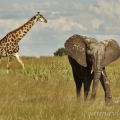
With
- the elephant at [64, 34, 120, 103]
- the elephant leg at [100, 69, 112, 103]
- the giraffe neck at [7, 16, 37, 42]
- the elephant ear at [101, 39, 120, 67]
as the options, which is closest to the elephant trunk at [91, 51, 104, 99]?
the elephant at [64, 34, 120, 103]

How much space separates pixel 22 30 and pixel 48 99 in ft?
35.5

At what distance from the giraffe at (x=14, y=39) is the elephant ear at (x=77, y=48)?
10.0 m

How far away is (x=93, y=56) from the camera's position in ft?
31.7

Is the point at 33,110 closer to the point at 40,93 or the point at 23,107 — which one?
the point at 23,107

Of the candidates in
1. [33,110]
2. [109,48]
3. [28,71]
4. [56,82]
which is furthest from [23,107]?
[28,71]

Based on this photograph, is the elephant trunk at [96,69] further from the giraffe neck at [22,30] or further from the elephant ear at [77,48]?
the giraffe neck at [22,30]

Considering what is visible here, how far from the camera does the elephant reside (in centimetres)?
961

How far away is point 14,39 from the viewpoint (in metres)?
21.1

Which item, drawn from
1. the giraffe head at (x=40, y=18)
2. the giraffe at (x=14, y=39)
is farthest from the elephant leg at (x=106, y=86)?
the giraffe head at (x=40, y=18)

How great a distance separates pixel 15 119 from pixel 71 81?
8.11 meters

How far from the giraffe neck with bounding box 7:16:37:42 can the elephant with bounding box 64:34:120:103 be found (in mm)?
10822

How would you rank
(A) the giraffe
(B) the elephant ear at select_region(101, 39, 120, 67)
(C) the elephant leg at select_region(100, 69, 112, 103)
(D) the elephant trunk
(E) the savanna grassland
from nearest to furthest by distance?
(E) the savanna grassland, (D) the elephant trunk, (B) the elephant ear at select_region(101, 39, 120, 67), (C) the elephant leg at select_region(100, 69, 112, 103), (A) the giraffe

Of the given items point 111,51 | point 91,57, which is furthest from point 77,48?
point 111,51

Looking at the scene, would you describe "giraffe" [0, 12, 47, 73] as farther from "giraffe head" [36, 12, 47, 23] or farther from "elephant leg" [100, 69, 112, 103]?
"elephant leg" [100, 69, 112, 103]
